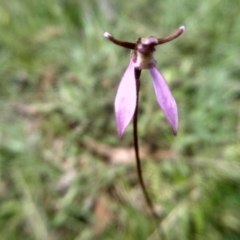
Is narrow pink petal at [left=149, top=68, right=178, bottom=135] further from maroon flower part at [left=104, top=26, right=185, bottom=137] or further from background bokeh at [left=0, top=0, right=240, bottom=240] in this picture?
background bokeh at [left=0, top=0, right=240, bottom=240]

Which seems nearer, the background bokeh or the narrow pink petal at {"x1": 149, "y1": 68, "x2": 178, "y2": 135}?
the narrow pink petal at {"x1": 149, "y1": 68, "x2": 178, "y2": 135}

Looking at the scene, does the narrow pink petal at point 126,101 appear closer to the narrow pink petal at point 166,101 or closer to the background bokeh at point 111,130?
the narrow pink petal at point 166,101

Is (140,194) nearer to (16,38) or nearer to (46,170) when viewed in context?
(46,170)

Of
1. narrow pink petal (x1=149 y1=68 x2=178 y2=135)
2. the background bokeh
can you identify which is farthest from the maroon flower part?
the background bokeh

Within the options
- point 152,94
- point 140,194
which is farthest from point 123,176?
point 152,94

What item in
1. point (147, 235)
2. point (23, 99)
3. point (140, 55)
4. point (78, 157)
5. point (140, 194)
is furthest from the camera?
point (23, 99)

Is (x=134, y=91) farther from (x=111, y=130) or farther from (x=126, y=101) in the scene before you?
(x=111, y=130)

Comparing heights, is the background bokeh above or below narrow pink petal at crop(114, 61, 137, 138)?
above
